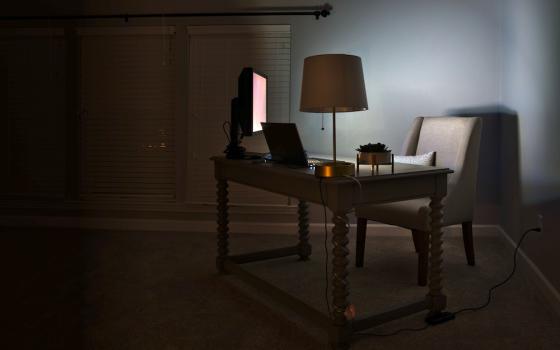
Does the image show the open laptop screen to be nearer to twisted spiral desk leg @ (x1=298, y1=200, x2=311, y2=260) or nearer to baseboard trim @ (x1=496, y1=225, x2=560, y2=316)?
twisted spiral desk leg @ (x1=298, y1=200, x2=311, y2=260)

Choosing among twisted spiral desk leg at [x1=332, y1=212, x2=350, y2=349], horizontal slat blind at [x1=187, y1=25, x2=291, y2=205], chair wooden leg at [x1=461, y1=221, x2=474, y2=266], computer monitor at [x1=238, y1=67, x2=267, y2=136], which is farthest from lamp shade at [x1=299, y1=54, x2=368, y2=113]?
horizontal slat blind at [x1=187, y1=25, x2=291, y2=205]

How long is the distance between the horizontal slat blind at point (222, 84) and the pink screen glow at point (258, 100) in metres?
1.03

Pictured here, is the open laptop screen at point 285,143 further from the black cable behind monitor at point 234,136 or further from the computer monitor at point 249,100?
the black cable behind monitor at point 234,136

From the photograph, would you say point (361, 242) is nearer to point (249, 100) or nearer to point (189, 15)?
point (249, 100)

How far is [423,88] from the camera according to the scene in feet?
12.7

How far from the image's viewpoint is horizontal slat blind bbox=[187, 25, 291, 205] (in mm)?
3961

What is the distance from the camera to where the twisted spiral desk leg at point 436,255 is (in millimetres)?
2211

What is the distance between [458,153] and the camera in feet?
9.93

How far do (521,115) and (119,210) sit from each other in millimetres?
3190

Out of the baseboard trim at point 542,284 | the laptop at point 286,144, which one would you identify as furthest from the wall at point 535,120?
the laptop at point 286,144

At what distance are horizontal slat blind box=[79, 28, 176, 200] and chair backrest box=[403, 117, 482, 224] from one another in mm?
Answer: 2119

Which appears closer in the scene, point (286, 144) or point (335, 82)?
point (335, 82)

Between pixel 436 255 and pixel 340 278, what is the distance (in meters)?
0.53

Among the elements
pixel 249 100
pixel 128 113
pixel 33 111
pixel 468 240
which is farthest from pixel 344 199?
pixel 33 111
